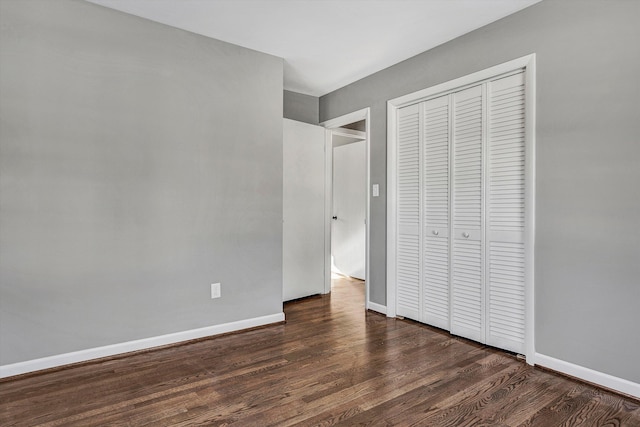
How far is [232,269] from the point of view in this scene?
3094 millimetres

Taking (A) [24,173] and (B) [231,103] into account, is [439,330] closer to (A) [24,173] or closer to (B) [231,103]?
(B) [231,103]

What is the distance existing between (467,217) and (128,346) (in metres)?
2.69

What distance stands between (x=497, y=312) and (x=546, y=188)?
95 cm

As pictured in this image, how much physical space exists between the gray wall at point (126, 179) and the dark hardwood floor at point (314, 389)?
356 mm

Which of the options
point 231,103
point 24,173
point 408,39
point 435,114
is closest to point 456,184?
point 435,114

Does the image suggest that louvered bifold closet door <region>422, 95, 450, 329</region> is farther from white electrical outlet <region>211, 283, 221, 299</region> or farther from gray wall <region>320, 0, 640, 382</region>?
white electrical outlet <region>211, 283, 221, 299</region>

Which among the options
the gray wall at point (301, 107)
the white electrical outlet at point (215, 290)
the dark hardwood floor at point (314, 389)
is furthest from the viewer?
the gray wall at point (301, 107)

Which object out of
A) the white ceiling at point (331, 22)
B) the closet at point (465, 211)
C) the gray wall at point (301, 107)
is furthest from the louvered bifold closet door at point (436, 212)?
the gray wall at point (301, 107)

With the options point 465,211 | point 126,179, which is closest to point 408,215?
point 465,211

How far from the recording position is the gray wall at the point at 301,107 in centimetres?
418

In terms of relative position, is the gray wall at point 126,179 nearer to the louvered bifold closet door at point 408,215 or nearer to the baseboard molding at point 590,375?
the louvered bifold closet door at point 408,215

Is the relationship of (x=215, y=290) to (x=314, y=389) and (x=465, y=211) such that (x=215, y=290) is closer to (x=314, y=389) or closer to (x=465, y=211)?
(x=314, y=389)

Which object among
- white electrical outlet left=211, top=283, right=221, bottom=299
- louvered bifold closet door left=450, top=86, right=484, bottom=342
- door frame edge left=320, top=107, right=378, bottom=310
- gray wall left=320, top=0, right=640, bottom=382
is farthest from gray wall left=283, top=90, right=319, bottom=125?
gray wall left=320, top=0, right=640, bottom=382

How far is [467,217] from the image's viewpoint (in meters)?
2.88
